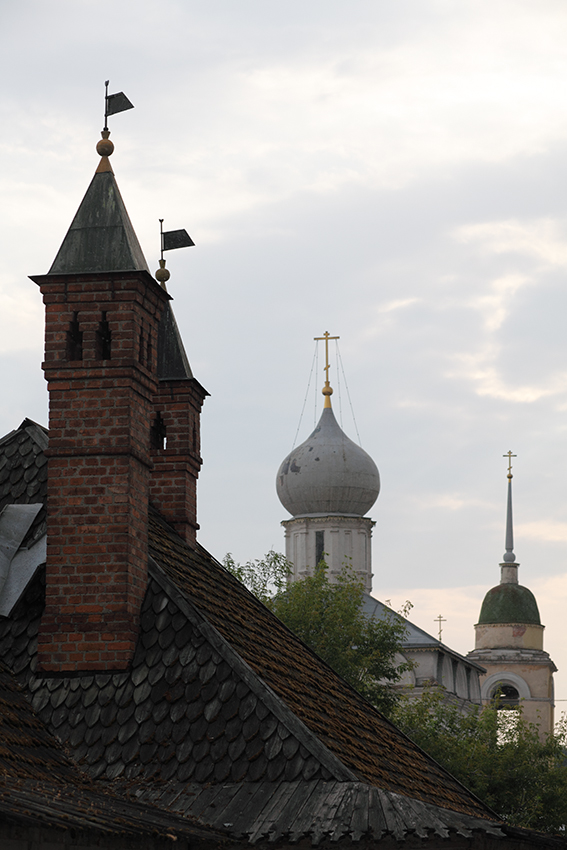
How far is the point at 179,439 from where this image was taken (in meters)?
15.5

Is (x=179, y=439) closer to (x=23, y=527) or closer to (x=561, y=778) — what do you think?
(x=23, y=527)

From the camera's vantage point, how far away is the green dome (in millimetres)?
88000

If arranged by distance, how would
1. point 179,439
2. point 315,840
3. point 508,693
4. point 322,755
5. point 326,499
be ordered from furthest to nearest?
point 508,693, point 326,499, point 179,439, point 322,755, point 315,840

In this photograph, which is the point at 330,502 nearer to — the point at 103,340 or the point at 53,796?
the point at 103,340

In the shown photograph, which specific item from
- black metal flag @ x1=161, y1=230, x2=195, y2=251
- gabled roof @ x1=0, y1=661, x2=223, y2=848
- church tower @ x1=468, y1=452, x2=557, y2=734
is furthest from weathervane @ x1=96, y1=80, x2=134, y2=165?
church tower @ x1=468, y1=452, x2=557, y2=734

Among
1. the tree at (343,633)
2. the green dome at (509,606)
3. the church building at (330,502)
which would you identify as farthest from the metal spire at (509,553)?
the tree at (343,633)

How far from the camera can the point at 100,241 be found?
12164 millimetres

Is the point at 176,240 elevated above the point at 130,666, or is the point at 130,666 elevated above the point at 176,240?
the point at 176,240

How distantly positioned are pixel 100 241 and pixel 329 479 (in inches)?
2500

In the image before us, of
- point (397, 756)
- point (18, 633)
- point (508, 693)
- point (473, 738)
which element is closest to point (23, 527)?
point (18, 633)

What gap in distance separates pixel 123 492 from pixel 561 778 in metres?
22.9

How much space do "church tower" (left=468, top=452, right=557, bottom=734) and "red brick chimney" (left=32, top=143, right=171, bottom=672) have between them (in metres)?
77.4

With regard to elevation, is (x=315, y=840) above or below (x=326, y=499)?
below

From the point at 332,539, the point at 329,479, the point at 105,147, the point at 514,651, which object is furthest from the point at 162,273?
the point at 514,651
